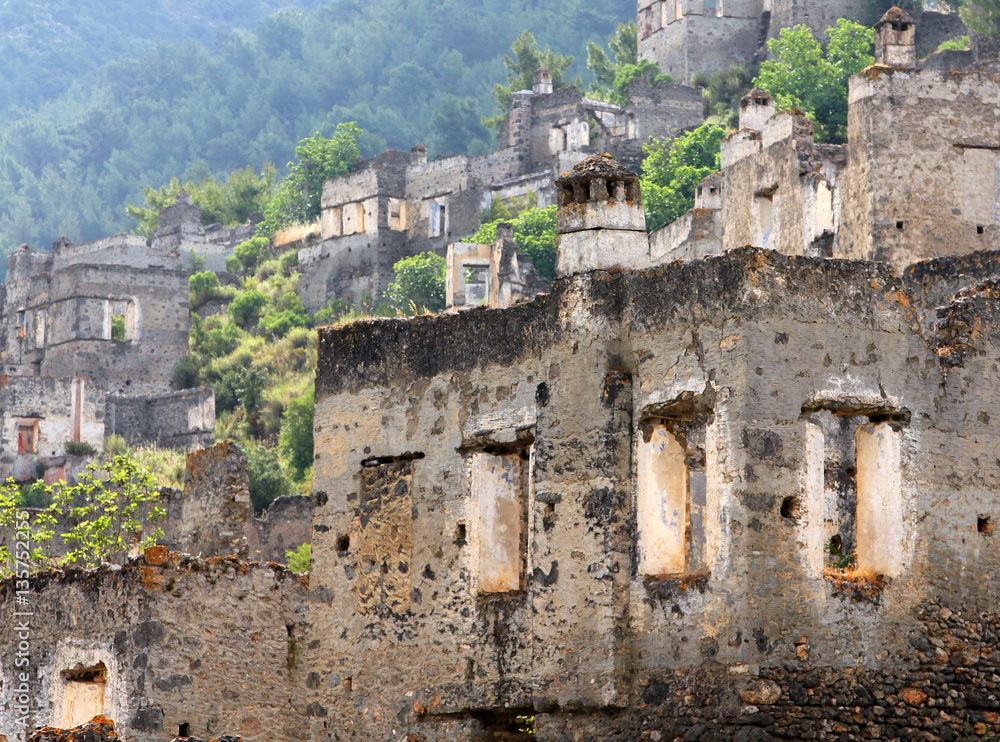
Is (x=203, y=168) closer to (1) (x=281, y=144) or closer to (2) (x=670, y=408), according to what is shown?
(1) (x=281, y=144)

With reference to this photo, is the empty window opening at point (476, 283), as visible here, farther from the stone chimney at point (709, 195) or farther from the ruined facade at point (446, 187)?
the ruined facade at point (446, 187)

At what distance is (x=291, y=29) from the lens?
120 metres

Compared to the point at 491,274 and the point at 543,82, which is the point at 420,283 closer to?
the point at 491,274

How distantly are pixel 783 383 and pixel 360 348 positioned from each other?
489 centimetres

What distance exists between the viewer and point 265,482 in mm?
40781

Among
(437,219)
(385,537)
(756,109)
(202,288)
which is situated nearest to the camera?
(385,537)

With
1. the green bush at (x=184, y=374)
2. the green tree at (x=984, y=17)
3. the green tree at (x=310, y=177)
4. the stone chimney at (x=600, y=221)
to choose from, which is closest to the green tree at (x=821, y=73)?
the green tree at (x=984, y=17)

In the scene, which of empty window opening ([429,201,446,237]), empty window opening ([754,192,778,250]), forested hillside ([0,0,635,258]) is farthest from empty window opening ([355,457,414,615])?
forested hillside ([0,0,635,258])

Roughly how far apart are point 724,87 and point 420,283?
50.0ft

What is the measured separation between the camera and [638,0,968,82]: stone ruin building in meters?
64.2

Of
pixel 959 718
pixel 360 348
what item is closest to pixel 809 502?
pixel 959 718

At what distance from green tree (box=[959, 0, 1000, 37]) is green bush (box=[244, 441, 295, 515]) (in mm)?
22174

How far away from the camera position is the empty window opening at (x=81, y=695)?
64.9 feet

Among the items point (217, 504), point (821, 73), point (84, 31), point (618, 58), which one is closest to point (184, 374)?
point (821, 73)
